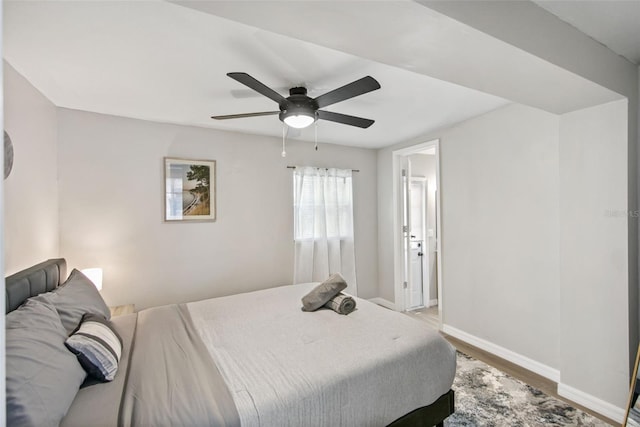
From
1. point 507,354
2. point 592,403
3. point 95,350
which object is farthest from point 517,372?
point 95,350

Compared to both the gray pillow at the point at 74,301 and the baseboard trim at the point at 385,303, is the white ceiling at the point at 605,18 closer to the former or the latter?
the gray pillow at the point at 74,301

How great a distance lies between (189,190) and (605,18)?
3402 mm

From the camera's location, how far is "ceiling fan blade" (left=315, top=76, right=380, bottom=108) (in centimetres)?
174

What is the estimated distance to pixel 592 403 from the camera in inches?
83.4

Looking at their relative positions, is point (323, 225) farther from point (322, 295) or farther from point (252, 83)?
point (252, 83)

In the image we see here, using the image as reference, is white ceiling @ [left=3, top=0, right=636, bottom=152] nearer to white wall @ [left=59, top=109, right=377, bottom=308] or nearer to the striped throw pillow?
white wall @ [left=59, top=109, right=377, bottom=308]

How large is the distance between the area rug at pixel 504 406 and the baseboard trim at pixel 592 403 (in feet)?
0.29

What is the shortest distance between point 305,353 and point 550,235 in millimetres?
2236

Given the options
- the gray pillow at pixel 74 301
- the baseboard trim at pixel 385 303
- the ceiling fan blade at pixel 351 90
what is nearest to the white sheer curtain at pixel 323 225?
the baseboard trim at pixel 385 303

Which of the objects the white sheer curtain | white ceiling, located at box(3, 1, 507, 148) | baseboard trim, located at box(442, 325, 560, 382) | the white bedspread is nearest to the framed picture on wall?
white ceiling, located at box(3, 1, 507, 148)

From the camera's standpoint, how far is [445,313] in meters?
3.49

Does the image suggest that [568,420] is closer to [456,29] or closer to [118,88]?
[456,29]

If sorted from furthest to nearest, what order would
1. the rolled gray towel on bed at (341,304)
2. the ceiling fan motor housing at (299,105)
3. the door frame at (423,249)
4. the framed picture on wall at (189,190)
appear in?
the door frame at (423,249) → the framed picture on wall at (189,190) → the rolled gray towel on bed at (341,304) → the ceiling fan motor housing at (299,105)

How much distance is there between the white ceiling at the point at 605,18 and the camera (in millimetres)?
1479
